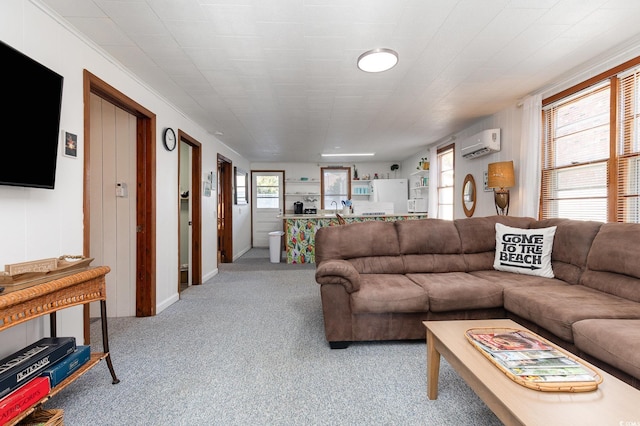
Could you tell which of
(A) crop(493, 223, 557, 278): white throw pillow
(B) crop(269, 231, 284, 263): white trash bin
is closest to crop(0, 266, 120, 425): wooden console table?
(A) crop(493, 223, 557, 278): white throw pillow

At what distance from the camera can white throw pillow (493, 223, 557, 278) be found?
263 centimetres

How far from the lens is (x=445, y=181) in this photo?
18.9 feet

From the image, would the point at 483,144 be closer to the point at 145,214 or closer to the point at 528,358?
the point at 528,358

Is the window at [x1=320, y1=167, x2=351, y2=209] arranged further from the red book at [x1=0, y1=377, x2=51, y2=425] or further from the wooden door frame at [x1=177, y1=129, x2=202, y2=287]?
the red book at [x1=0, y1=377, x2=51, y2=425]

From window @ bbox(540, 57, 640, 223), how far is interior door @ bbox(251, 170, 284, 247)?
19.8 ft

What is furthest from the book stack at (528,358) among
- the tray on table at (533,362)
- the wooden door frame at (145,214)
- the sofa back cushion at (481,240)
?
the wooden door frame at (145,214)

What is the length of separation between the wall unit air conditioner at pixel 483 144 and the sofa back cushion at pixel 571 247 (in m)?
1.63

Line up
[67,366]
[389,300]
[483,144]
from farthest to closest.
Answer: [483,144] < [389,300] < [67,366]

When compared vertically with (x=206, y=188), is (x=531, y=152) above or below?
above

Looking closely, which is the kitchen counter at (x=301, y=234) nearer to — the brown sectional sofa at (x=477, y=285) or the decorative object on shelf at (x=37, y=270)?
the brown sectional sofa at (x=477, y=285)

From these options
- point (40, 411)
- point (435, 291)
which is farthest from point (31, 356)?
point (435, 291)

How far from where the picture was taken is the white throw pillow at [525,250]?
104 inches

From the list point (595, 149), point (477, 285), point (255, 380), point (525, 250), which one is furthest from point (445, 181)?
point (255, 380)

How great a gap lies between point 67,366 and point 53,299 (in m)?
0.40
